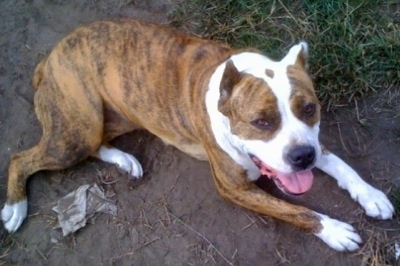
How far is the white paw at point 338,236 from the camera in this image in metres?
3.78

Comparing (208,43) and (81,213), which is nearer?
(208,43)

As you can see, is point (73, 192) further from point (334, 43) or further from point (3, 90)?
point (334, 43)

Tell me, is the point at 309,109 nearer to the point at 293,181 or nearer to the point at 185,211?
the point at 293,181

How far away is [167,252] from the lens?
13.6 ft

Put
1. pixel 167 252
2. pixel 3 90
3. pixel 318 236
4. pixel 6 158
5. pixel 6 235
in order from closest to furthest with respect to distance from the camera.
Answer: pixel 318 236 < pixel 167 252 < pixel 6 235 < pixel 6 158 < pixel 3 90

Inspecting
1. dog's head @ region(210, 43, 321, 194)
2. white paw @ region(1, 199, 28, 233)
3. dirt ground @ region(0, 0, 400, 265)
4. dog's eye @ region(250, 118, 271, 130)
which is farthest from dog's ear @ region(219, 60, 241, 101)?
white paw @ region(1, 199, 28, 233)

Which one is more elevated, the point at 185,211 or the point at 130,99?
the point at 130,99

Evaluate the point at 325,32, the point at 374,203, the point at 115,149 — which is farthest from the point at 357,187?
the point at 115,149

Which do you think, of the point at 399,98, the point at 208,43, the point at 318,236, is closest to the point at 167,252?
the point at 318,236

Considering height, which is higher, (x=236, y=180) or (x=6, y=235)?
(x=236, y=180)

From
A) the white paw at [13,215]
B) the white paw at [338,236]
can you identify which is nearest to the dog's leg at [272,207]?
the white paw at [338,236]

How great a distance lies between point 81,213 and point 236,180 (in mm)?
1229

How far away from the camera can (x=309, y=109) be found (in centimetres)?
334

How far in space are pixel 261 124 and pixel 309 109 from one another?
0.91 feet
